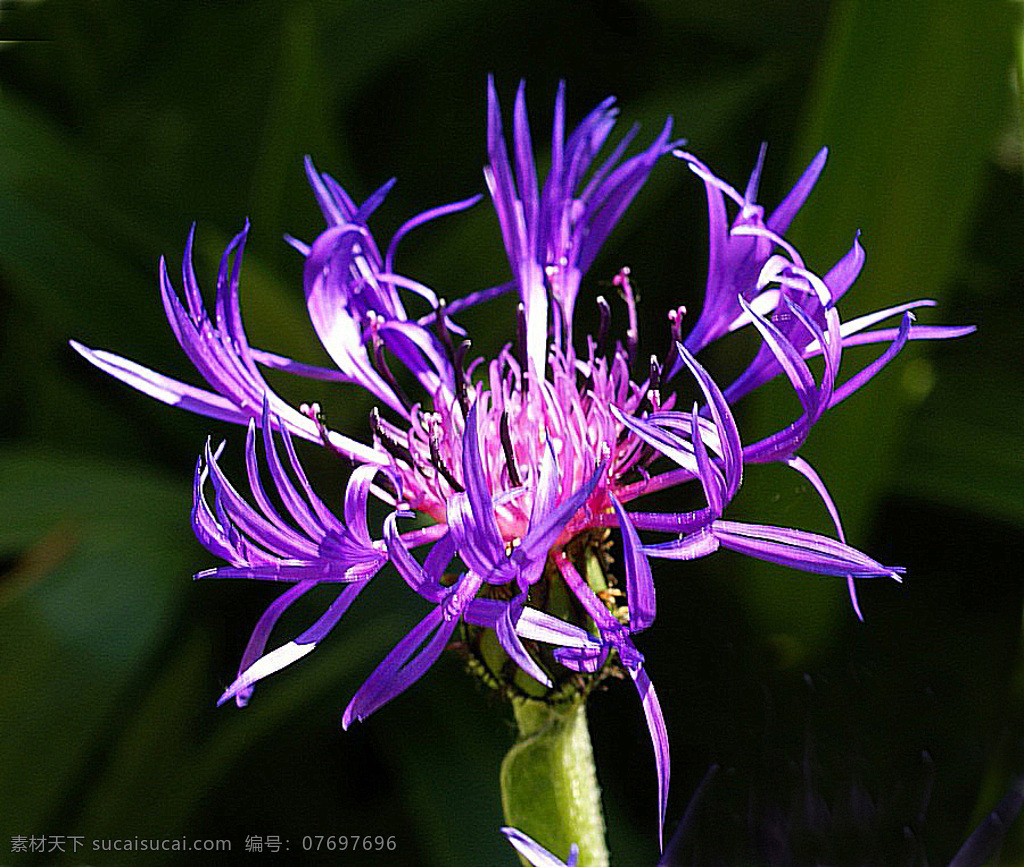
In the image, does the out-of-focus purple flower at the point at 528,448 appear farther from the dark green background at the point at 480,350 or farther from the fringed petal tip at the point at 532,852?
the dark green background at the point at 480,350

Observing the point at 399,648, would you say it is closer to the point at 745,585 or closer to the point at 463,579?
the point at 463,579

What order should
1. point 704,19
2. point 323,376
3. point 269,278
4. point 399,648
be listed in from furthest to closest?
point 704,19 → point 269,278 → point 323,376 → point 399,648

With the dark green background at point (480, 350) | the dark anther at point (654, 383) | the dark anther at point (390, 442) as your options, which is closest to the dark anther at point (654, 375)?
the dark anther at point (654, 383)

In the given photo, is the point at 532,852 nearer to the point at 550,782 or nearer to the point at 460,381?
the point at 550,782

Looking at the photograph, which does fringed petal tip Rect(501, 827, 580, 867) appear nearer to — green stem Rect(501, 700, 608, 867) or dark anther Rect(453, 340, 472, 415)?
green stem Rect(501, 700, 608, 867)

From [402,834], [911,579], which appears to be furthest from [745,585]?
[402,834]

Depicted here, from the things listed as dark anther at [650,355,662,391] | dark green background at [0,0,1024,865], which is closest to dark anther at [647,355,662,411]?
dark anther at [650,355,662,391]

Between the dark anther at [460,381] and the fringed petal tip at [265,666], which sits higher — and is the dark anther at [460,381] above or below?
above

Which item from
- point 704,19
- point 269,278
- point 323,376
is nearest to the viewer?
point 323,376
